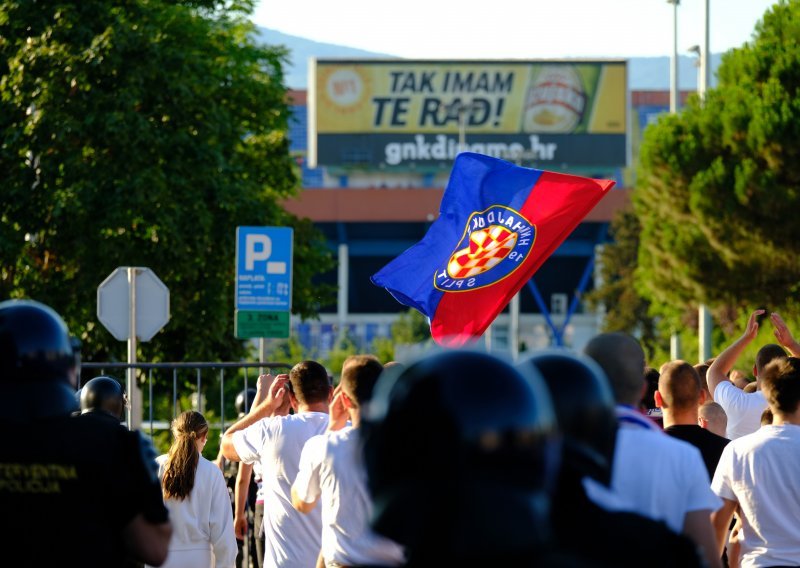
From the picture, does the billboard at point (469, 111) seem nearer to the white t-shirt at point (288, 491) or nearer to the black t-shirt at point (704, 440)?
the white t-shirt at point (288, 491)

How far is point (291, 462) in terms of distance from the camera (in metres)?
6.88

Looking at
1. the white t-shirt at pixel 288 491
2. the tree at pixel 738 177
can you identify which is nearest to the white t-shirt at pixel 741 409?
the white t-shirt at pixel 288 491

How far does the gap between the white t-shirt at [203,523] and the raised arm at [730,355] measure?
269 centimetres

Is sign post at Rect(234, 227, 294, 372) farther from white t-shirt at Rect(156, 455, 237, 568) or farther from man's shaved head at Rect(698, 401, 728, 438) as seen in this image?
man's shaved head at Rect(698, 401, 728, 438)

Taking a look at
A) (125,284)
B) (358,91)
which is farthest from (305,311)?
(358,91)

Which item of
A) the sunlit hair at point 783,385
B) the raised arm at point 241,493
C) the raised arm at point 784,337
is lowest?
the raised arm at point 241,493

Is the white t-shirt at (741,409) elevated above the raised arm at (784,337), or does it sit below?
below

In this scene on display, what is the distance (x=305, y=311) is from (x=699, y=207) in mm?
8032

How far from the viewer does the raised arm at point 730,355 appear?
7.54m

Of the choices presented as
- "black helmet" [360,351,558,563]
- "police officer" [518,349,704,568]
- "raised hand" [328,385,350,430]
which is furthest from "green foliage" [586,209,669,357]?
"black helmet" [360,351,558,563]

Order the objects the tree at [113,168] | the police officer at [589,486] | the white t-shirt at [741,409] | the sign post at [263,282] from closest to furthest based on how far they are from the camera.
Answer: the police officer at [589,486] → the white t-shirt at [741,409] → the sign post at [263,282] → the tree at [113,168]

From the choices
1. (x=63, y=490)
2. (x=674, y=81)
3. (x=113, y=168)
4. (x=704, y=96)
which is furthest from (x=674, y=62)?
(x=63, y=490)

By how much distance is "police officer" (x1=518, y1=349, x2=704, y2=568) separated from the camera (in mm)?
2186

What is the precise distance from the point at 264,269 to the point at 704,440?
7.02m
